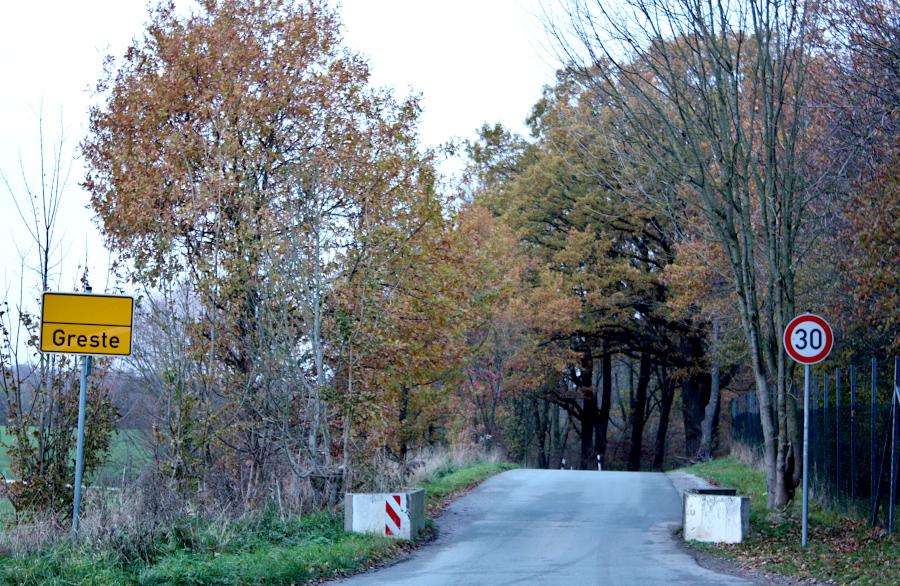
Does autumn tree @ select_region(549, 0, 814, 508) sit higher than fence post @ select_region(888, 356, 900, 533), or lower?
higher

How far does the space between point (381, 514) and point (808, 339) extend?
6.69 m

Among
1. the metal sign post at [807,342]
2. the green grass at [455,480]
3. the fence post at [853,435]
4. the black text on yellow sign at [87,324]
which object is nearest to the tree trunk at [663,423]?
the green grass at [455,480]

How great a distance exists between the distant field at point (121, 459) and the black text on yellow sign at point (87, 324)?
8.05 ft

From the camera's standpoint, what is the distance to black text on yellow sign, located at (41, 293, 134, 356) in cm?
1247

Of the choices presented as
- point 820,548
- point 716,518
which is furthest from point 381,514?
point 820,548

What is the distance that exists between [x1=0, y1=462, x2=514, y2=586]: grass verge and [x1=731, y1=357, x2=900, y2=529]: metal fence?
7120 millimetres

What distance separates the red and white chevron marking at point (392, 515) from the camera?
15.3 metres

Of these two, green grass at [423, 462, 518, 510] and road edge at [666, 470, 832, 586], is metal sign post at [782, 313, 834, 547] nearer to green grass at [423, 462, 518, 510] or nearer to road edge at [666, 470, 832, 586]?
road edge at [666, 470, 832, 586]

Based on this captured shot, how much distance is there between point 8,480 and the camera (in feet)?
48.6

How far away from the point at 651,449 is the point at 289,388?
5417 cm

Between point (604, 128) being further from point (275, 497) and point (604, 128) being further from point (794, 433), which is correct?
point (275, 497)

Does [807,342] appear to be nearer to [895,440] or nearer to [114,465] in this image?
[895,440]

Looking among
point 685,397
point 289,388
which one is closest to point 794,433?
point 289,388

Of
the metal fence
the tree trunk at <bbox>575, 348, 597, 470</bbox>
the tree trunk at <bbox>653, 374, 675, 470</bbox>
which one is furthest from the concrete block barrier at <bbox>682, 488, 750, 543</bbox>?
the tree trunk at <bbox>653, 374, 675, 470</bbox>
